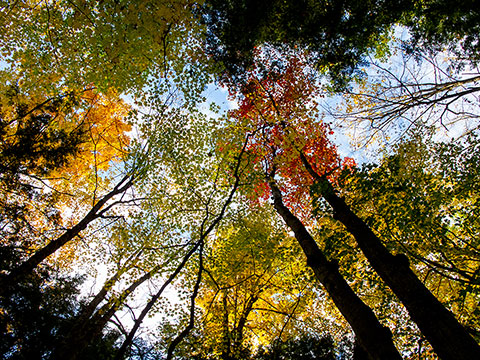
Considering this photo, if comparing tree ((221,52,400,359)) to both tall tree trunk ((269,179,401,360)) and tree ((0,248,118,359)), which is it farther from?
tree ((0,248,118,359))

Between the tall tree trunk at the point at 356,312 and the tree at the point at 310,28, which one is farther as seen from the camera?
the tree at the point at 310,28

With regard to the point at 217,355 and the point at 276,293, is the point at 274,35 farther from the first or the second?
the point at 217,355

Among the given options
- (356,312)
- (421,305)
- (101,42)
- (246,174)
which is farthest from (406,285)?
(101,42)

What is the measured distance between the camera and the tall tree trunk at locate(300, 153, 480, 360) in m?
2.93

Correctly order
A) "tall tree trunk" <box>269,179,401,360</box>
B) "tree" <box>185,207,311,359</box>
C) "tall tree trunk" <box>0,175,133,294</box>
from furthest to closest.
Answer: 1. "tree" <box>185,207,311,359</box>
2. "tall tree trunk" <box>0,175,133,294</box>
3. "tall tree trunk" <box>269,179,401,360</box>

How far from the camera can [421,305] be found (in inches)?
142

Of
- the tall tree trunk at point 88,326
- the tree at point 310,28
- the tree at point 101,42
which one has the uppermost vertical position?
the tree at point 310,28

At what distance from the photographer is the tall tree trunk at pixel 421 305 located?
9.60 ft

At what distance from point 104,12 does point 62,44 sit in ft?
8.40

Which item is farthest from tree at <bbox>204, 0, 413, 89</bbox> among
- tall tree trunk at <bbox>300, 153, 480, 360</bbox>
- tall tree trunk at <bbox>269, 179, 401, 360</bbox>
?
tall tree trunk at <bbox>269, 179, 401, 360</bbox>

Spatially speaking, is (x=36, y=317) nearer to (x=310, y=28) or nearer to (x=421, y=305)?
(x=421, y=305)

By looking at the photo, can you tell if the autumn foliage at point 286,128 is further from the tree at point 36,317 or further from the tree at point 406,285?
the tree at point 36,317

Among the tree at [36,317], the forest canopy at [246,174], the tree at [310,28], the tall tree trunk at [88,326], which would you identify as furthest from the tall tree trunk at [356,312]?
the tree at [36,317]

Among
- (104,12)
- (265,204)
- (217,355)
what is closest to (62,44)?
(104,12)
